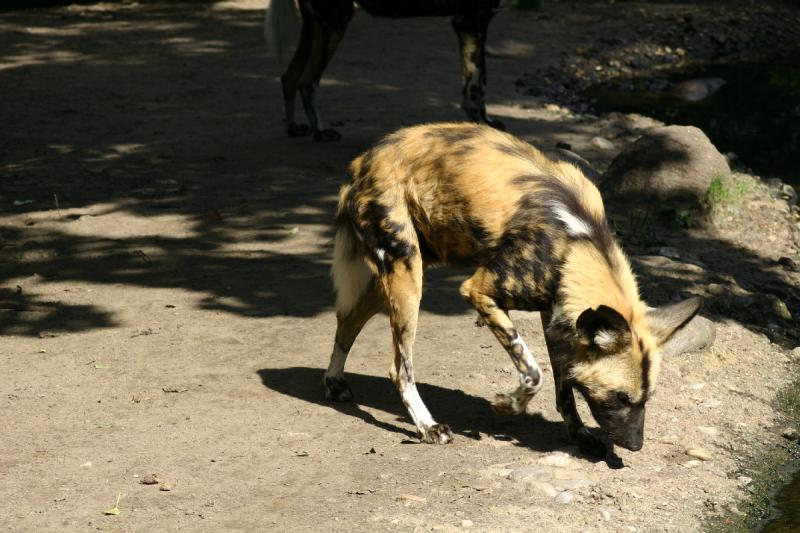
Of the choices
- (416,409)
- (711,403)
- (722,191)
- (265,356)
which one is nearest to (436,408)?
(416,409)

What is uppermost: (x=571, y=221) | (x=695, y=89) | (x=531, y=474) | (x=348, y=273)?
(x=571, y=221)

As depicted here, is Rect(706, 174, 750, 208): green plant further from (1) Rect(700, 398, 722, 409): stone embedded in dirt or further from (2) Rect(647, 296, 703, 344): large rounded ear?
(2) Rect(647, 296, 703, 344): large rounded ear

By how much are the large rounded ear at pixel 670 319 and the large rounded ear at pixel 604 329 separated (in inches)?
7.3

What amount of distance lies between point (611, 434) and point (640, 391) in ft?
0.75

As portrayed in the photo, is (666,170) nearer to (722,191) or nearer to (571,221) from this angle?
(722,191)

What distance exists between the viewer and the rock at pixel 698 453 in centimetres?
466

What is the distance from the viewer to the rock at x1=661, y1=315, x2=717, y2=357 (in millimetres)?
5629

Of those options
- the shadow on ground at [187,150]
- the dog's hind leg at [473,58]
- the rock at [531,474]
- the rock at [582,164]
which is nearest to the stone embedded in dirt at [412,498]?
the rock at [531,474]

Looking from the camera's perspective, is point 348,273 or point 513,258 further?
point 348,273

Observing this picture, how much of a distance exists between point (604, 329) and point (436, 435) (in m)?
0.95

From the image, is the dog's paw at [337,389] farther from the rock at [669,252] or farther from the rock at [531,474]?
the rock at [669,252]

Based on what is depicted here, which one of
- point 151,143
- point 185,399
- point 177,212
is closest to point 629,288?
point 185,399

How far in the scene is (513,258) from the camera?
443cm

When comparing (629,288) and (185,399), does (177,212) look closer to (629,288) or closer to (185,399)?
(185,399)
